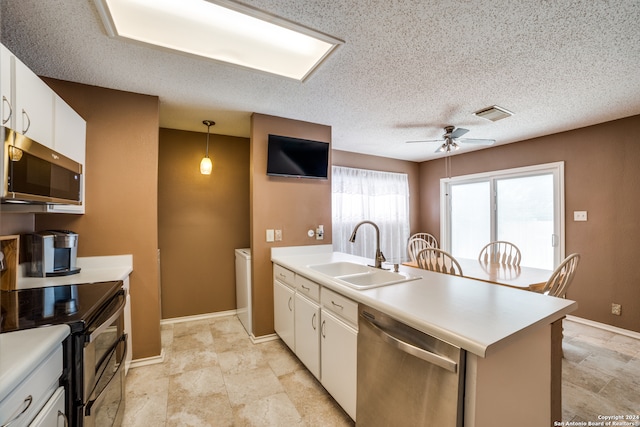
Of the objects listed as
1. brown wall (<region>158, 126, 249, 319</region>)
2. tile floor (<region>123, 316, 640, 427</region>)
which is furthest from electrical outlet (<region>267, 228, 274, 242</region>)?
tile floor (<region>123, 316, 640, 427</region>)

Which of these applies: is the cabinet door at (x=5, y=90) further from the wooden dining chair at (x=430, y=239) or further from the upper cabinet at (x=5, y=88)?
the wooden dining chair at (x=430, y=239)

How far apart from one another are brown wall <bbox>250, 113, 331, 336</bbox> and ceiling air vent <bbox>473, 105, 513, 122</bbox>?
1762mm

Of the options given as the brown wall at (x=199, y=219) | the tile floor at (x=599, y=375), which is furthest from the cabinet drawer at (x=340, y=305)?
the brown wall at (x=199, y=219)

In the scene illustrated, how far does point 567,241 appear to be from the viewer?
3.38m

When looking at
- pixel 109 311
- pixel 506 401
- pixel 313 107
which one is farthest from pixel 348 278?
pixel 313 107

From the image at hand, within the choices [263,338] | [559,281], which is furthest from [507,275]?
[263,338]

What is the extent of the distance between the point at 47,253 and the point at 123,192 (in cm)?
65

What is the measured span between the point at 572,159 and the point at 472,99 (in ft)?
6.53

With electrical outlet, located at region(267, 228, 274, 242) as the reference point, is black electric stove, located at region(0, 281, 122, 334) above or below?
below

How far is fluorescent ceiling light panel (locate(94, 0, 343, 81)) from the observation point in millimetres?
1433

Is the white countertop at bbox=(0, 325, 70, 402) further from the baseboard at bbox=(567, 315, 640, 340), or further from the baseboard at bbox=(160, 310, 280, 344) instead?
the baseboard at bbox=(567, 315, 640, 340)

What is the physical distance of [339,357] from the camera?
1661 mm

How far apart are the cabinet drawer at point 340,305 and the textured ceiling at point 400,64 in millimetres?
1549

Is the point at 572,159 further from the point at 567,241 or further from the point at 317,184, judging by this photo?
the point at 317,184
